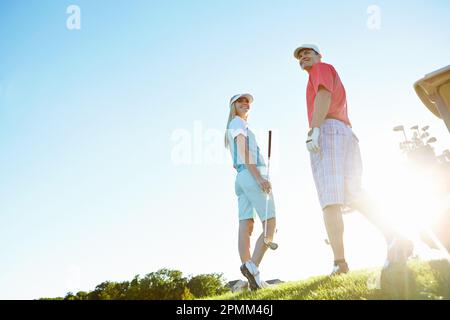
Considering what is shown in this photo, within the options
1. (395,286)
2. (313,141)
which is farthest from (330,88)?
(395,286)

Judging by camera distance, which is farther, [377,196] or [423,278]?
[377,196]

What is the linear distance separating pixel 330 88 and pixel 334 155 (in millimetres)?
794

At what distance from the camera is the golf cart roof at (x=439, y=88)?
3186 millimetres

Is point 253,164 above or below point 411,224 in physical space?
above

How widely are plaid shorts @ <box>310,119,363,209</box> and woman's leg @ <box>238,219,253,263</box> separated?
4.75 ft

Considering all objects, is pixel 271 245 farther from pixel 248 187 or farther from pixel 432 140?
pixel 432 140

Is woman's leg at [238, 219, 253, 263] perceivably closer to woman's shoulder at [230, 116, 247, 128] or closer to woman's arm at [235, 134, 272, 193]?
woman's arm at [235, 134, 272, 193]

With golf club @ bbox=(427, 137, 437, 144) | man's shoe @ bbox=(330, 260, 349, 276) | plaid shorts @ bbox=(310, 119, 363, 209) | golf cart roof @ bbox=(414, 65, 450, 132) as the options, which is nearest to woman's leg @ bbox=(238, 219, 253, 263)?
man's shoe @ bbox=(330, 260, 349, 276)

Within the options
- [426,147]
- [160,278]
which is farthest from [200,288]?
[426,147]

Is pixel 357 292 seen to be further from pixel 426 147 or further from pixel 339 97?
pixel 426 147

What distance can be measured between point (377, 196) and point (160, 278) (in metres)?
93.4

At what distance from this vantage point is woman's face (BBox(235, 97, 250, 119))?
573cm
